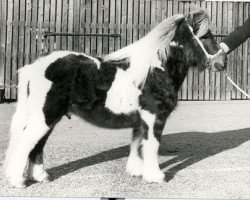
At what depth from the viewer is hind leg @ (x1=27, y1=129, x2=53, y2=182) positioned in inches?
163

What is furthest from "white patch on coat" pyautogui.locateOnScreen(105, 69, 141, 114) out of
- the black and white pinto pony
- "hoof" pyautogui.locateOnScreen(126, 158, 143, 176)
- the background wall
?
the background wall

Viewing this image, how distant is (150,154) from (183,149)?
4.73 feet

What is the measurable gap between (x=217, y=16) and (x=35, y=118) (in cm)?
433

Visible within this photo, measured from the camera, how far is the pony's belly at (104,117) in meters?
4.18

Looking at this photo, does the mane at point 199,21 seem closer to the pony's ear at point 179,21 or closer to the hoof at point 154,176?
the pony's ear at point 179,21

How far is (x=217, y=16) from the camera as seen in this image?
7.50m

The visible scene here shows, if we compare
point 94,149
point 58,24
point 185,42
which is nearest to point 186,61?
point 185,42

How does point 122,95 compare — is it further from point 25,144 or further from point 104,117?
point 25,144

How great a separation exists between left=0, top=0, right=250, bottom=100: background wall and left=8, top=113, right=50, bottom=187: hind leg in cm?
150

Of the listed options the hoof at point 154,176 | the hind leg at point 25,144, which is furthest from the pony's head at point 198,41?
the hind leg at point 25,144

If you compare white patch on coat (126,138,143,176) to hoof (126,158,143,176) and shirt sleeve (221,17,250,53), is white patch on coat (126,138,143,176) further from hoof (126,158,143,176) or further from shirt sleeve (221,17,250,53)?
shirt sleeve (221,17,250,53)

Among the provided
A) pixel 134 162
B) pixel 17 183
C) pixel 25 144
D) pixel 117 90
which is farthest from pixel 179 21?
pixel 17 183

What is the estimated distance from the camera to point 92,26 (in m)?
6.68

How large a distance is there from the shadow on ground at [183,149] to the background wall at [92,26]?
81 cm
